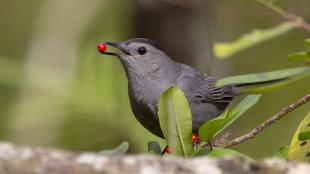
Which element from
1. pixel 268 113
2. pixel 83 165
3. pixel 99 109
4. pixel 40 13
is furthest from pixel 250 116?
pixel 83 165

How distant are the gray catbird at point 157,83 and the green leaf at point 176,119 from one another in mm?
1890

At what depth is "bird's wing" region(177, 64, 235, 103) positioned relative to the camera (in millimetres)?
5591

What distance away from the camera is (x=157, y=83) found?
17.8 ft

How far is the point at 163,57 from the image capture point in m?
5.81

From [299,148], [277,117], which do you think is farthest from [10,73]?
[299,148]

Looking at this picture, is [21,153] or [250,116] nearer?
[21,153]

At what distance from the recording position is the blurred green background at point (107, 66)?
6.97 metres

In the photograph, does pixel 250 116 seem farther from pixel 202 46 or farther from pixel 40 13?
pixel 40 13

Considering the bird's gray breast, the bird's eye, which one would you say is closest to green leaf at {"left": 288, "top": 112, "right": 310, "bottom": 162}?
the bird's gray breast

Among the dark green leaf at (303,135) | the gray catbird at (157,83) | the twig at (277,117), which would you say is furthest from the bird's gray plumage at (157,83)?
the dark green leaf at (303,135)

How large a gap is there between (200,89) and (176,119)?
267 cm

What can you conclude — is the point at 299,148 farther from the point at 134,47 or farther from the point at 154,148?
the point at 134,47

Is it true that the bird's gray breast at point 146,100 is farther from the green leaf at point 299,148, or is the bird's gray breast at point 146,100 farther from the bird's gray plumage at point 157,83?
the green leaf at point 299,148

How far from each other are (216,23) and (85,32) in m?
1.61
